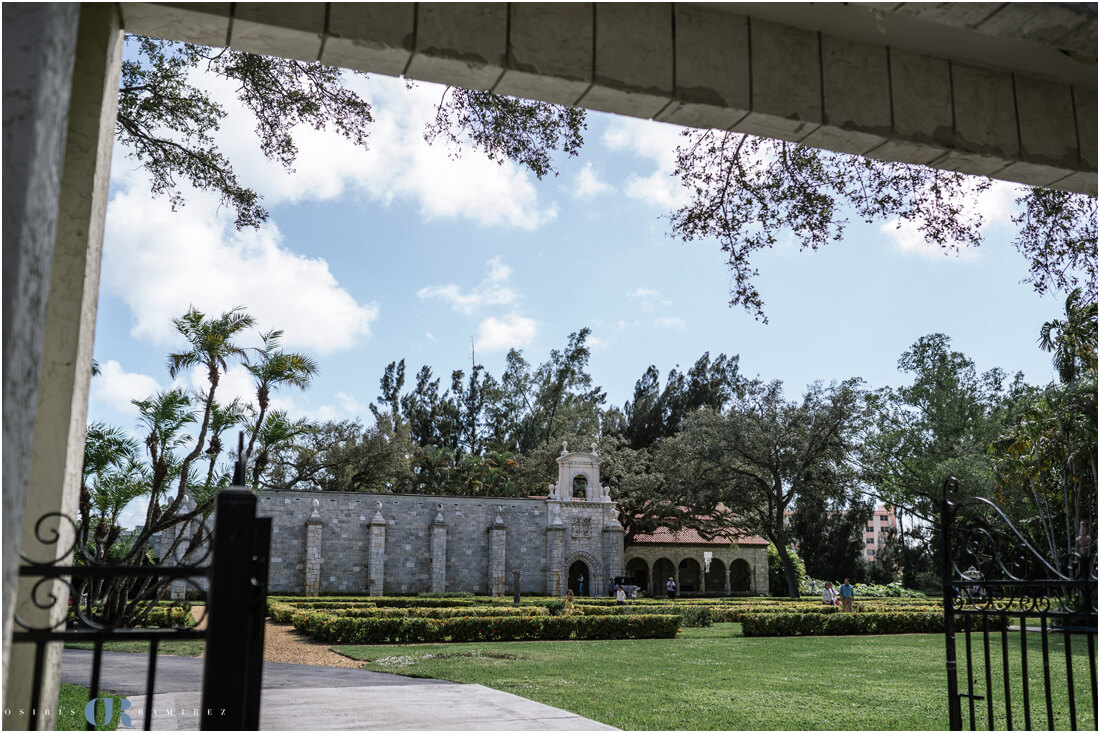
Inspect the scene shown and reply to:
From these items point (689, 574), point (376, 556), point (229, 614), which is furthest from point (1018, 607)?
point (689, 574)

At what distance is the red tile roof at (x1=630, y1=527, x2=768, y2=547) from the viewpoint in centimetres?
3941

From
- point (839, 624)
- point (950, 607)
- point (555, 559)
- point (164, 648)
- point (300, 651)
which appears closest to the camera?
point (950, 607)

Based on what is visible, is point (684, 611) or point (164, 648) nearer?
point (164, 648)

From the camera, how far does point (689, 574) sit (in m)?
42.3

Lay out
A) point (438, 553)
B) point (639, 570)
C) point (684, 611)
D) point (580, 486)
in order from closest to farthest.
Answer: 1. point (684, 611)
2. point (438, 553)
3. point (580, 486)
4. point (639, 570)

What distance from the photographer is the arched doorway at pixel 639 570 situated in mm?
40969

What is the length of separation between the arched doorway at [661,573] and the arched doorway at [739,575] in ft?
11.0

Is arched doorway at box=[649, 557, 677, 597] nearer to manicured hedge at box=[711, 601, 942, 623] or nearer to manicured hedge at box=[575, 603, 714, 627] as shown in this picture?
manicured hedge at box=[711, 601, 942, 623]

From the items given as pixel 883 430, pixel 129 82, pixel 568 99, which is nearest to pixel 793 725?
pixel 568 99

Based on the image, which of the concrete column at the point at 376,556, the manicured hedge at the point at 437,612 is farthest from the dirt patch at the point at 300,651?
the concrete column at the point at 376,556

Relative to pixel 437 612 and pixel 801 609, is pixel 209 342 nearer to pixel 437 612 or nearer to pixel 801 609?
pixel 437 612

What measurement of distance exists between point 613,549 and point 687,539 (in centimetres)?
631

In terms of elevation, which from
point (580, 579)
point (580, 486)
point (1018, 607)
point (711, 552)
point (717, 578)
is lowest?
point (717, 578)

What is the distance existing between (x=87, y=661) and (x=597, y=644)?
8.95m
